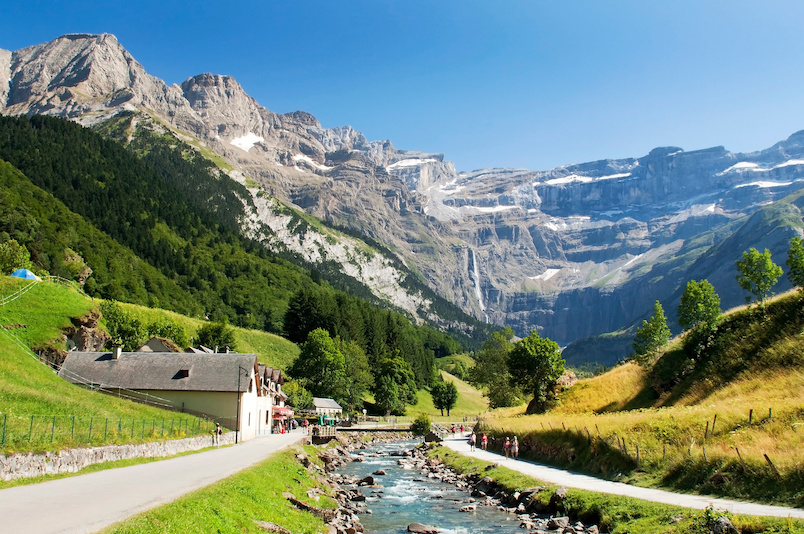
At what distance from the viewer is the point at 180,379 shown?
2275 inches

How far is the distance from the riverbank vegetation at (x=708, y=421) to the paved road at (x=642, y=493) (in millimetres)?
814

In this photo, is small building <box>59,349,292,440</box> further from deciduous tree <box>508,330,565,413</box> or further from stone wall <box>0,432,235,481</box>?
deciduous tree <box>508,330,565,413</box>

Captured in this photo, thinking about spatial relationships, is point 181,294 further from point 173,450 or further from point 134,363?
point 173,450

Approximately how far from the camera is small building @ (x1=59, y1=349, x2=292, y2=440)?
56.2m

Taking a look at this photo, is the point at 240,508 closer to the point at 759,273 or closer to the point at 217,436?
the point at 217,436

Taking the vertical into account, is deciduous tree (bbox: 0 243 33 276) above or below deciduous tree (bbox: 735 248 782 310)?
above

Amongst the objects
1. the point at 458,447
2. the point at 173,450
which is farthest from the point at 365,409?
the point at 173,450

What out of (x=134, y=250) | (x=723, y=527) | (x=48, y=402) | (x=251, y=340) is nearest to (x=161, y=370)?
(x=48, y=402)

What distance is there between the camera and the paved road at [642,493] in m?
17.4

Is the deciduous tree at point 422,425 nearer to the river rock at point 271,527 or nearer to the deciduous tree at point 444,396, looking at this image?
the deciduous tree at point 444,396

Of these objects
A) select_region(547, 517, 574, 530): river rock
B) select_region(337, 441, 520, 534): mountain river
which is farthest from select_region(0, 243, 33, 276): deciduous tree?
select_region(547, 517, 574, 530): river rock

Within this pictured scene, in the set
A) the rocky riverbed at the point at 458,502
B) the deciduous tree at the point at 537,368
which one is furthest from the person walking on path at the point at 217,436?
the deciduous tree at the point at 537,368

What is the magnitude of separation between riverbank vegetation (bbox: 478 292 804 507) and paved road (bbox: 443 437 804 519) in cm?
81

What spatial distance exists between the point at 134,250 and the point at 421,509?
518 feet
